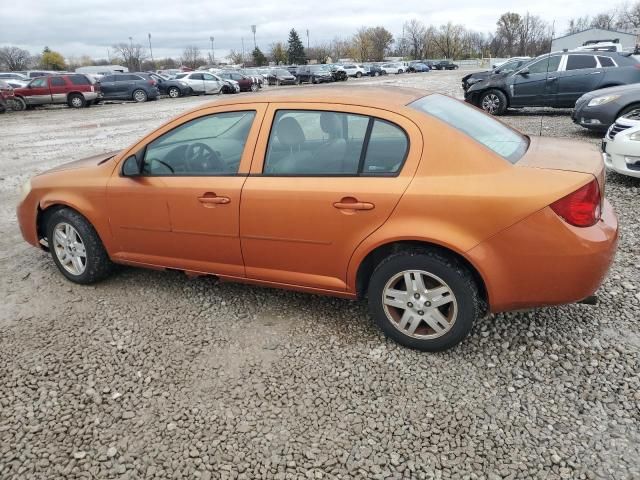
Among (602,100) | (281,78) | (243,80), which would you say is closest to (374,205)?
(602,100)

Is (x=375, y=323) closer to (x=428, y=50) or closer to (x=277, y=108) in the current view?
(x=277, y=108)

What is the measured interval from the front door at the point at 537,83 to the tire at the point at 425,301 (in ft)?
39.2

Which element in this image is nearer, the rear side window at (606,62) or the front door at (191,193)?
the front door at (191,193)

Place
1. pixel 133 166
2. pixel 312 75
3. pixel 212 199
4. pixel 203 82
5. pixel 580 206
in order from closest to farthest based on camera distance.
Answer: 1. pixel 580 206
2. pixel 212 199
3. pixel 133 166
4. pixel 203 82
5. pixel 312 75

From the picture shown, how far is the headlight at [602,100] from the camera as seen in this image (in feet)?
30.3

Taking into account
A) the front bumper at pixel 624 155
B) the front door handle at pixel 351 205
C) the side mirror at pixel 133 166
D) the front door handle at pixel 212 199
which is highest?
the side mirror at pixel 133 166

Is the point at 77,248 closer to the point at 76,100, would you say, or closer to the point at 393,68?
the point at 76,100

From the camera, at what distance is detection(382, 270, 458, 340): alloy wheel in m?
2.91

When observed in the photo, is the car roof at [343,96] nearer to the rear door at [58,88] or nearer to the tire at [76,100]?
the rear door at [58,88]

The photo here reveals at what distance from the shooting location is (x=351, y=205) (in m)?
2.93

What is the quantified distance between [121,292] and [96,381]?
4.05ft

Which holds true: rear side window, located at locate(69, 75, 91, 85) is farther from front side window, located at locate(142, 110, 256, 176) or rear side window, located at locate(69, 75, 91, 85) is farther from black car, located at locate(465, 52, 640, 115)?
front side window, located at locate(142, 110, 256, 176)

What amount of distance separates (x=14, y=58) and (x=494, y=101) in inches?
3805

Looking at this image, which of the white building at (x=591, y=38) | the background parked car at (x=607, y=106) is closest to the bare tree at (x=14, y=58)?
the white building at (x=591, y=38)
